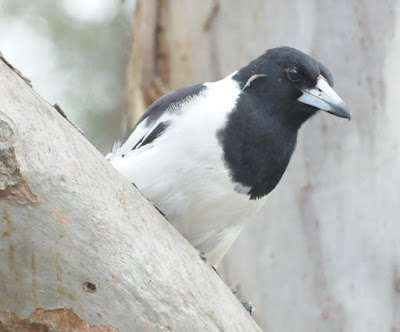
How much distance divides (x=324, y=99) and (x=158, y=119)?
678 millimetres

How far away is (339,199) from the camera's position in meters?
4.34

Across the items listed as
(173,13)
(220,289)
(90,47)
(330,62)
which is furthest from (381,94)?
(90,47)

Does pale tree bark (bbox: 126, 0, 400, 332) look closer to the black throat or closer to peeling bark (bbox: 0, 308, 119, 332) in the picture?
the black throat

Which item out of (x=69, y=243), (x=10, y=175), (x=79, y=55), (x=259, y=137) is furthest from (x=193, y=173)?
(x=79, y=55)

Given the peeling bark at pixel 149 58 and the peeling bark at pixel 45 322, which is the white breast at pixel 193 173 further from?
the peeling bark at pixel 149 58

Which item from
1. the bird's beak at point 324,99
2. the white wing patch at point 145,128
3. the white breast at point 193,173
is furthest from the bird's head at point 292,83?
the white wing patch at point 145,128

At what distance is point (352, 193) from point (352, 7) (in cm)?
98

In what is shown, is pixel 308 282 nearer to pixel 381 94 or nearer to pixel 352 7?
pixel 381 94

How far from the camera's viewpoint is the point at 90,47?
828 centimetres

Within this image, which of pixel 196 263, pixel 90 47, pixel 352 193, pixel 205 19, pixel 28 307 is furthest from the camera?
pixel 90 47

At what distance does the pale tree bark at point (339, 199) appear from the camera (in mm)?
4336

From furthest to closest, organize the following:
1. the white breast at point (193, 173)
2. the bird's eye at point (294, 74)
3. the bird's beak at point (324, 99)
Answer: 1. the bird's eye at point (294, 74)
2. the bird's beak at point (324, 99)
3. the white breast at point (193, 173)

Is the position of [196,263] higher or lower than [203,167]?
lower

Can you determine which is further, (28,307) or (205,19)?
(205,19)
